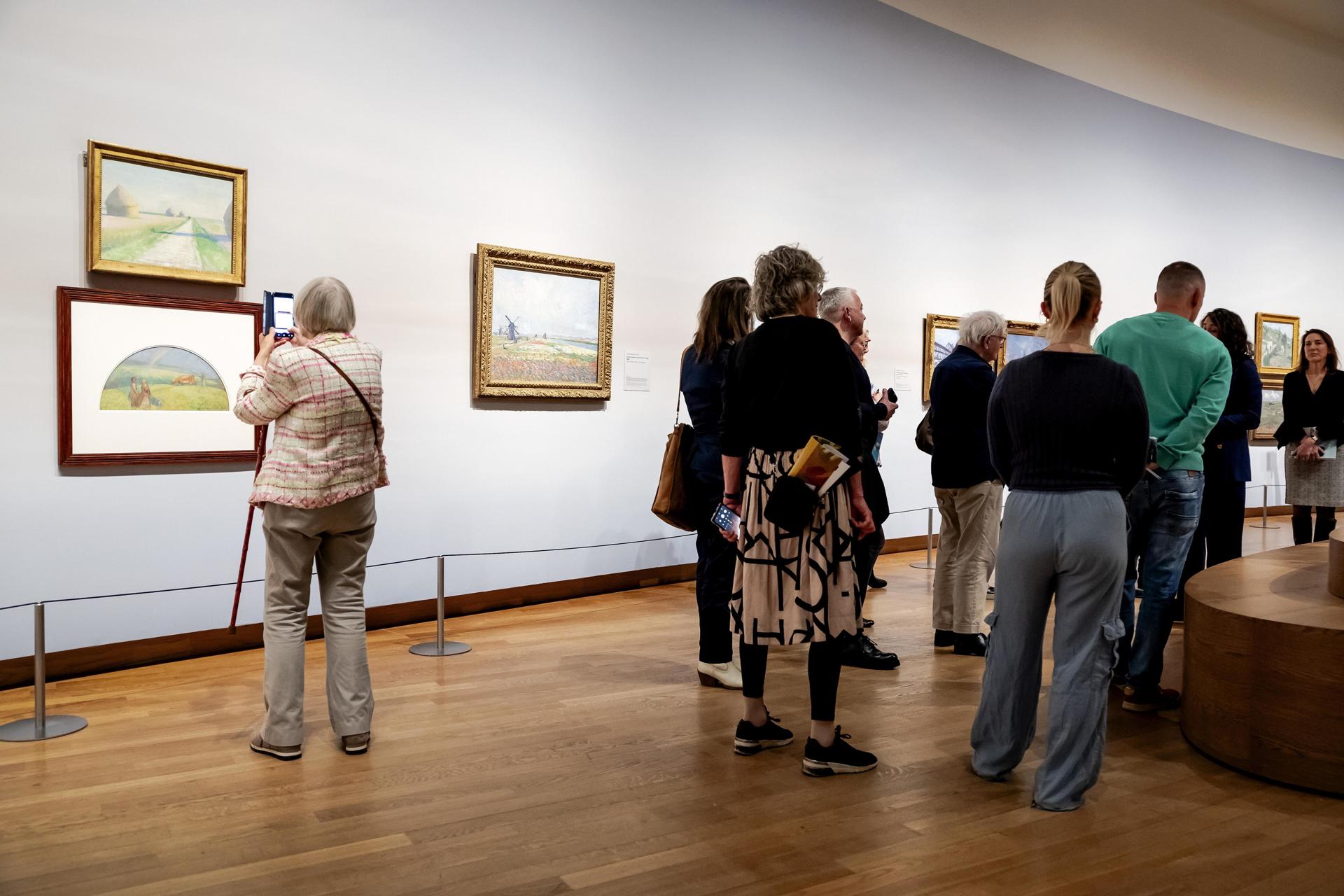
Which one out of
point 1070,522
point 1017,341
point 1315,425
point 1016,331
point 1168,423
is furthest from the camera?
point 1017,341

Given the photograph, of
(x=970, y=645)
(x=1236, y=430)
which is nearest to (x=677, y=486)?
(x=970, y=645)

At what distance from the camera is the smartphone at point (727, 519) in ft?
13.4

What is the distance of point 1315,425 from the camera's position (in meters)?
8.17

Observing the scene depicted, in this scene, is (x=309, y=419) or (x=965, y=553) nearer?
(x=309, y=419)

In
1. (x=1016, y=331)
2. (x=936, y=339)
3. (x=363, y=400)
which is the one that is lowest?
(x=363, y=400)

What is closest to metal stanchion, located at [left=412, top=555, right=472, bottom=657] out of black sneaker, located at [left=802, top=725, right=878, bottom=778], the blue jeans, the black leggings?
the black leggings

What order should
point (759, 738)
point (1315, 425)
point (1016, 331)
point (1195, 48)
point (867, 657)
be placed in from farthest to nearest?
point (1016, 331) < point (1195, 48) < point (1315, 425) < point (867, 657) < point (759, 738)

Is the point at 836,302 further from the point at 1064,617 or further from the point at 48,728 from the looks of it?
the point at 48,728

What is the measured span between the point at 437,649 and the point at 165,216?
2.86m

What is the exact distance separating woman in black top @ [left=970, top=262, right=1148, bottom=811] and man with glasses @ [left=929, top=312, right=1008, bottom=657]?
1.82 meters

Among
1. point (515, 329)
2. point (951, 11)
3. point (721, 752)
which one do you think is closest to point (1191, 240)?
point (951, 11)

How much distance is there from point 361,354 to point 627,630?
3101 millimetres

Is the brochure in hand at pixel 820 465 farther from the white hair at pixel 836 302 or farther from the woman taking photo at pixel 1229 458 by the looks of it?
the woman taking photo at pixel 1229 458

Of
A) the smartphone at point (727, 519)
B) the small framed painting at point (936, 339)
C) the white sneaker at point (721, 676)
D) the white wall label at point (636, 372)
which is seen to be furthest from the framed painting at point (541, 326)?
the small framed painting at point (936, 339)
